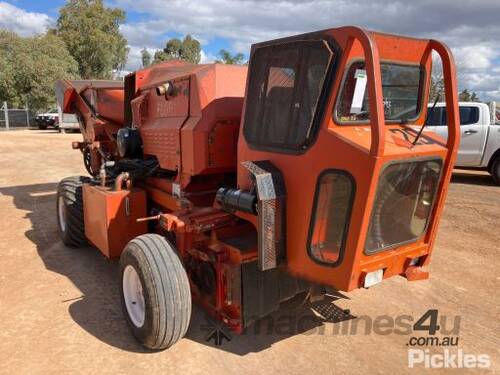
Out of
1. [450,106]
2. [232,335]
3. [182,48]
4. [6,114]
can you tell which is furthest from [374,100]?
[182,48]

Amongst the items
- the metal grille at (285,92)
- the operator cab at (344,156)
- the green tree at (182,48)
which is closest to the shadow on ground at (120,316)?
the operator cab at (344,156)

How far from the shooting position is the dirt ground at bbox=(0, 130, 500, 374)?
3445 millimetres

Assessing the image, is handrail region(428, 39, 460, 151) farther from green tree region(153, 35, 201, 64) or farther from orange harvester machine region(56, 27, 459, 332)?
green tree region(153, 35, 201, 64)

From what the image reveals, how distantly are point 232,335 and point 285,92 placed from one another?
2059 millimetres

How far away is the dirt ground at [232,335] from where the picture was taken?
3.45 meters

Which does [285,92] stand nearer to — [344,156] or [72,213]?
[344,156]

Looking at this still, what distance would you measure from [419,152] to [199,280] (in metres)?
2.12

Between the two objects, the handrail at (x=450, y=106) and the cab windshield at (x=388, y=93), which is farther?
the handrail at (x=450, y=106)

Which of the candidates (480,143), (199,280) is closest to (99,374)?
(199,280)

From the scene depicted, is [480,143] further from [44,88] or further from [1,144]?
[44,88]

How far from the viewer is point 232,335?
3.85 metres

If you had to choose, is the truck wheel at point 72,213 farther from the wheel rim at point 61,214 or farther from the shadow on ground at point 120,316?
the shadow on ground at point 120,316

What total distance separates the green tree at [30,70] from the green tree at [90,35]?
597 centimetres

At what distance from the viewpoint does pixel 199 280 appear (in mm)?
3979
